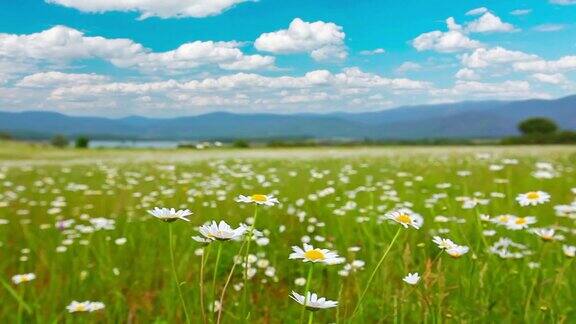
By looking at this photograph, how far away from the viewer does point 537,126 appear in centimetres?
9456

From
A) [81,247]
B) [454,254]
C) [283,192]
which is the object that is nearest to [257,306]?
[454,254]

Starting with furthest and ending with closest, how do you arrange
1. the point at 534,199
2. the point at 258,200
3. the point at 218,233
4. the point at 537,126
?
the point at 537,126, the point at 534,199, the point at 258,200, the point at 218,233

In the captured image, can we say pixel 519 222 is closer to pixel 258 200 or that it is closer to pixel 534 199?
pixel 534 199

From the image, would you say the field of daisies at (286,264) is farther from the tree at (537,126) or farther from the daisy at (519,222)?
the tree at (537,126)

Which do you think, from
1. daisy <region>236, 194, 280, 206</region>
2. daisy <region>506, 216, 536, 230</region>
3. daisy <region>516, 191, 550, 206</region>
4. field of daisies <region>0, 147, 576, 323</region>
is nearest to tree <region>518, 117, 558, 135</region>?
field of daisies <region>0, 147, 576, 323</region>

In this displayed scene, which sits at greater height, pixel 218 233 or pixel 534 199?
pixel 218 233

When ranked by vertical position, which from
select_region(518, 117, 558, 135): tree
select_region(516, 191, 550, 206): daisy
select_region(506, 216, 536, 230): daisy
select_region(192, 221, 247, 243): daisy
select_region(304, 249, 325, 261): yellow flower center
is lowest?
select_region(518, 117, 558, 135): tree

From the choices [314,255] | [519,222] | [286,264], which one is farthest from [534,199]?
[314,255]

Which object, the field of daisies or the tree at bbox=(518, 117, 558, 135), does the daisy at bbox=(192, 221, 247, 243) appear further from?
the tree at bbox=(518, 117, 558, 135)

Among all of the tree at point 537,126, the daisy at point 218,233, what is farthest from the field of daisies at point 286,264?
the tree at point 537,126

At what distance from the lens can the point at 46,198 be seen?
26.8 ft

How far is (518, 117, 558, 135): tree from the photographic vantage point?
92.4m

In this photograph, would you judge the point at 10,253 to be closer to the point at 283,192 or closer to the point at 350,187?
the point at 283,192

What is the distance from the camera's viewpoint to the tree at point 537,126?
92.4m
